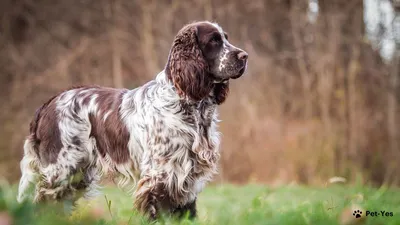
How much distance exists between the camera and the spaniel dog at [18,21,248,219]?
4230mm

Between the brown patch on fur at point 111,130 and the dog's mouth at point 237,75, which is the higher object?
the dog's mouth at point 237,75

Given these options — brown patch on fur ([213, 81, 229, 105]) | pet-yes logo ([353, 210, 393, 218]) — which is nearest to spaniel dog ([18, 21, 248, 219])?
brown patch on fur ([213, 81, 229, 105])

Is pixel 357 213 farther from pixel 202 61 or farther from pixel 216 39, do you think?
pixel 216 39

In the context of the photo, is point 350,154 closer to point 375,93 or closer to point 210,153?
point 375,93

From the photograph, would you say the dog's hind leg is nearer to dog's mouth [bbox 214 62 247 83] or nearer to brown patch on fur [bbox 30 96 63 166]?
brown patch on fur [bbox 30 96 63 166]

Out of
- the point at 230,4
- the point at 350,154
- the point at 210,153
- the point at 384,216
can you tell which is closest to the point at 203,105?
the point at 210,153

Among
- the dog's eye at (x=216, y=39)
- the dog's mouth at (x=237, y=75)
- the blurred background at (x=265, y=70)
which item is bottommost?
the blurred background at (x=265, y=70)

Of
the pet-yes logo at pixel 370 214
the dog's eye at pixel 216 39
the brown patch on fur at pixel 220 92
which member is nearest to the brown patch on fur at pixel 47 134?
the brown patch on fur at pixel 220 92

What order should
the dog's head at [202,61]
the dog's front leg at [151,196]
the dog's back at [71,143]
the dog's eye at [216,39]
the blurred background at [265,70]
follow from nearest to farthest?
the dog's front leg at [151,196]
the dog's head at [202,61]
the dog's eye at [216,39]
the dog's back at [71,143]
the blurred background at [265,70]

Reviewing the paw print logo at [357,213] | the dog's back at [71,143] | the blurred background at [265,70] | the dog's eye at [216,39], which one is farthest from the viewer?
the blurred background at [265,70]

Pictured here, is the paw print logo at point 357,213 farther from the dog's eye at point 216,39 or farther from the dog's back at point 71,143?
the dog's back at point 71,143

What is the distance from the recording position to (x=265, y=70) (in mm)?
12273

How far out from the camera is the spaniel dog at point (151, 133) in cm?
423

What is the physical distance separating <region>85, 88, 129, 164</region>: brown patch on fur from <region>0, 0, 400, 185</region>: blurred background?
22.1 feet
